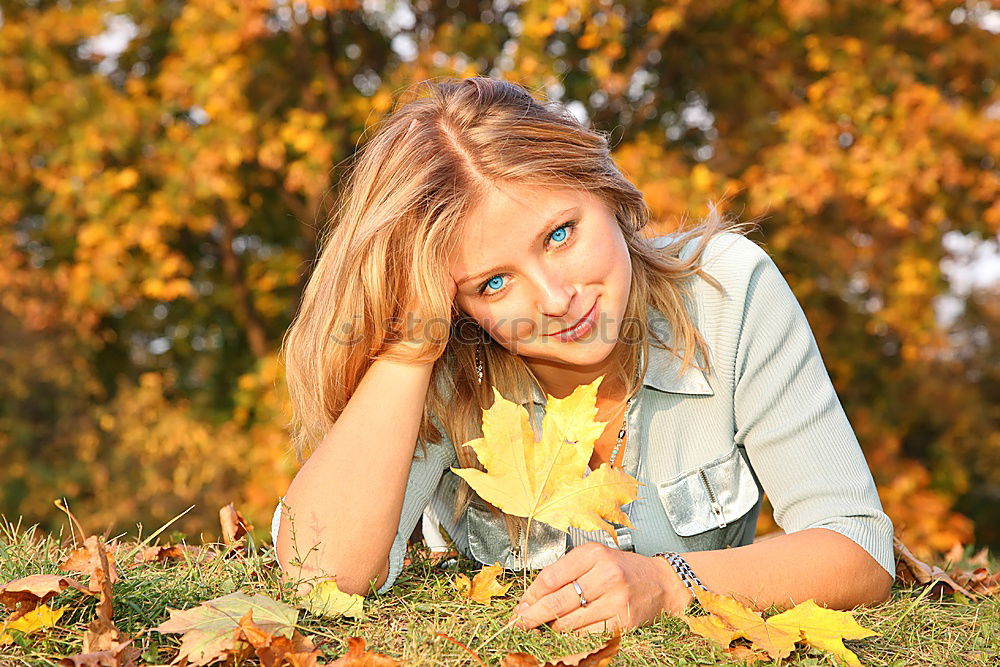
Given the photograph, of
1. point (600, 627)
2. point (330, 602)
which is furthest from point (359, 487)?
point (600, 627)

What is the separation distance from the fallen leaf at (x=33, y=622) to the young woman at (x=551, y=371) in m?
0.44

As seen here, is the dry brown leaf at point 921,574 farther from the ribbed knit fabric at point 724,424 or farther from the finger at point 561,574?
the finger at point 561,574

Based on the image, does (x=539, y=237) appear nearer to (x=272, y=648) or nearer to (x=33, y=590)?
(x=272, y=648)

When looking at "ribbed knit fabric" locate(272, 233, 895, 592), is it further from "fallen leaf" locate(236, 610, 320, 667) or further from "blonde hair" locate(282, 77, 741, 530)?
"fallen leaf" locate(236, 610, 320, 667)

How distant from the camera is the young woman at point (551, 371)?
193 cm

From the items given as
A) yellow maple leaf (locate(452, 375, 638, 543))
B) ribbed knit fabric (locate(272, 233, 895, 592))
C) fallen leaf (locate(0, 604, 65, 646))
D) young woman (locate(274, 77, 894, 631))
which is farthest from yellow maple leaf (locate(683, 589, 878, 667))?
fallen leaf (locate(0, 604, 65, 646))

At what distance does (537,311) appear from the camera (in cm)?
204

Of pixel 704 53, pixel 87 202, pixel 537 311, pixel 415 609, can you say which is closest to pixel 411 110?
pixel 537 311

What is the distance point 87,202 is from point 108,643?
4941 millimetres

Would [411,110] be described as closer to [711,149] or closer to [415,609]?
[415,609]

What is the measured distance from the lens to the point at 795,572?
6.03 ft

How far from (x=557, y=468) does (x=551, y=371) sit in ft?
2.68

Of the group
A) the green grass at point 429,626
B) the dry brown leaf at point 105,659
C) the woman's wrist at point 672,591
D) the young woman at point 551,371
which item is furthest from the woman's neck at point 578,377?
the dry brown leaf at point 105,659

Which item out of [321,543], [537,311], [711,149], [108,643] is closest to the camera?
[108,643]
